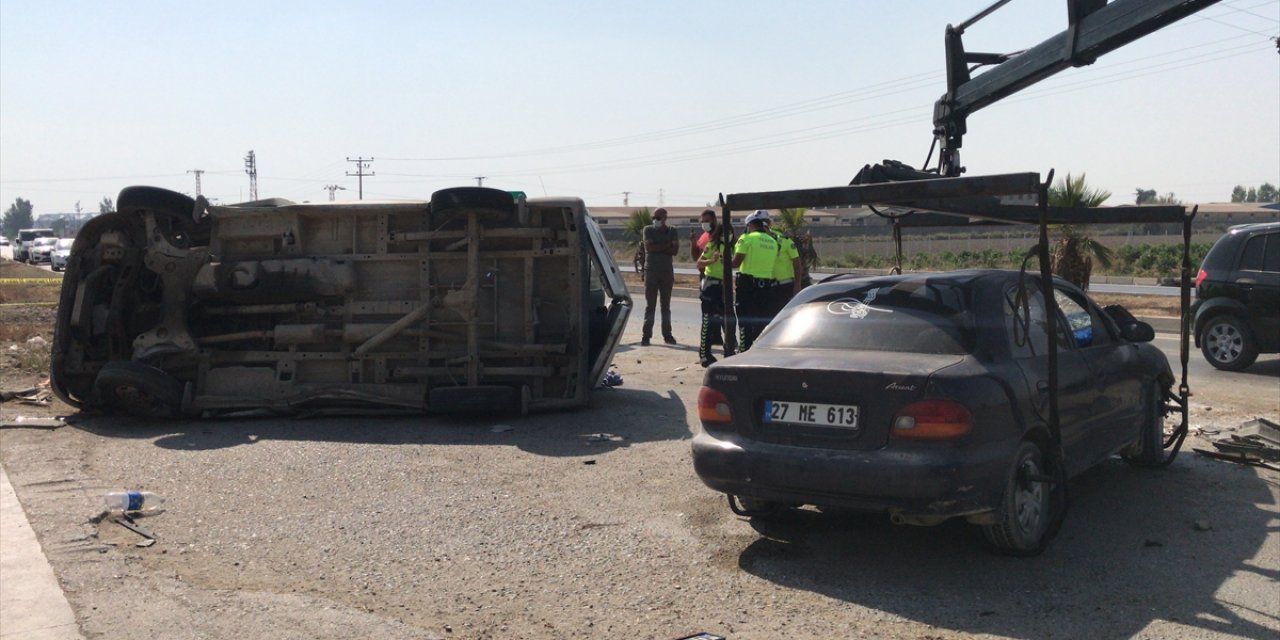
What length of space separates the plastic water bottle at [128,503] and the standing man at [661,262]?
937 centimetres

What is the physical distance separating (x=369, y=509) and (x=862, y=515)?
291cm

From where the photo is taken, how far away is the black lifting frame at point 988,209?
5.80m

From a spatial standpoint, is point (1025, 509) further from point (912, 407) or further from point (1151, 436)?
point (1151, 436)

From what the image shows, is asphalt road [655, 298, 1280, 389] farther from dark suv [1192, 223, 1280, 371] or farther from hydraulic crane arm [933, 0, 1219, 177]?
hydraulic crane arm [933, 0, 1219, 177]

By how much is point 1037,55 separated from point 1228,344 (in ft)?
20.0

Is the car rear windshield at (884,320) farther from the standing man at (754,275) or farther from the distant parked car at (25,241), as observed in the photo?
the distant parked car at (25,241)

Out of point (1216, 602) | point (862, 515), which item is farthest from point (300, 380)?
point (1216, 602)

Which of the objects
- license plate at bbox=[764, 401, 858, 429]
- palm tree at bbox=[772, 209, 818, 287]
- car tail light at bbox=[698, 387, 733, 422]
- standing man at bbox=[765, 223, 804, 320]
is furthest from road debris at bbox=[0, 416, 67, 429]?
palm tree at bbox=[772, 209, 818, 287]

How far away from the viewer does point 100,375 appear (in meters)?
9.56

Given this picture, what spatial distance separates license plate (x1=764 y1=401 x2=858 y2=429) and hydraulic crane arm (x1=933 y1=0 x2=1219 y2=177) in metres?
3.56

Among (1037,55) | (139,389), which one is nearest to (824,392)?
(1037,55)

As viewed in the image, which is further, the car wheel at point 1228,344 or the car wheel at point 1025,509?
the car wheel at point 1228,344

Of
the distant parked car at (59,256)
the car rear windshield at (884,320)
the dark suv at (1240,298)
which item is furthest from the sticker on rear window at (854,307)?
the distant parked car at (59,256)

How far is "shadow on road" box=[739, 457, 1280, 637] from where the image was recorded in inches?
201
